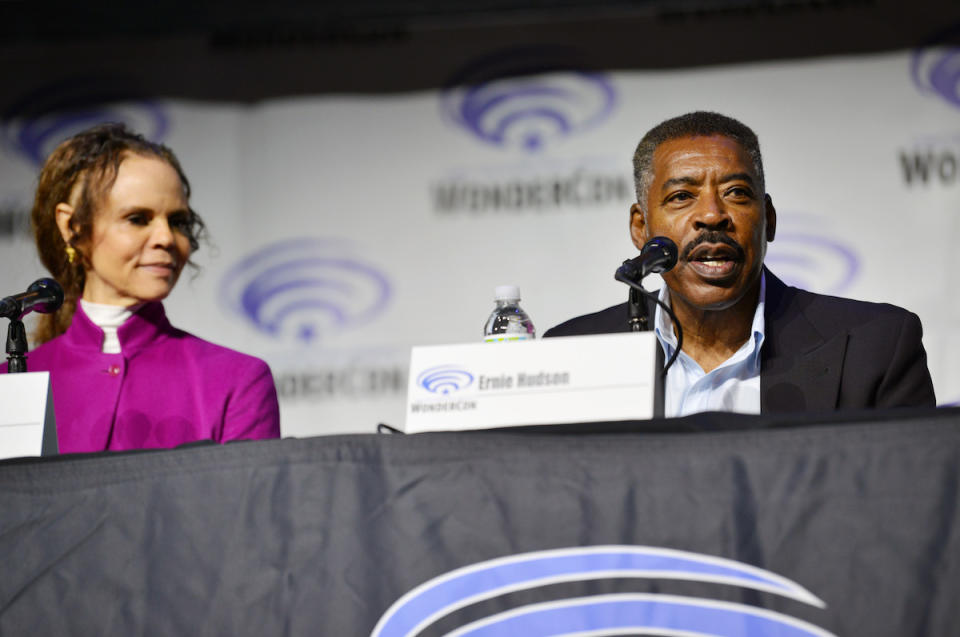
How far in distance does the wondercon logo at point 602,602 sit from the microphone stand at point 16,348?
0.85 meters

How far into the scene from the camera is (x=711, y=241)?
213 centimetres

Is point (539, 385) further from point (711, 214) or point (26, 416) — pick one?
point (711, 214)

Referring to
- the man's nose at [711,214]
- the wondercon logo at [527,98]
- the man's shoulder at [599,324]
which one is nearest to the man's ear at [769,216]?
the man's nose at [711,214]

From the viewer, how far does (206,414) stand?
2.21 m

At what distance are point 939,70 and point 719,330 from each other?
4.95ft

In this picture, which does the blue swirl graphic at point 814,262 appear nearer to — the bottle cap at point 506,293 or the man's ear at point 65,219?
the bottle cap at point 506,293

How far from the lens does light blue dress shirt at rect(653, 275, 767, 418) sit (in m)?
2.01

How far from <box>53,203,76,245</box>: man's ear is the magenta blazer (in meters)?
0.16

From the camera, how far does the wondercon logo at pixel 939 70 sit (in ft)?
10.2

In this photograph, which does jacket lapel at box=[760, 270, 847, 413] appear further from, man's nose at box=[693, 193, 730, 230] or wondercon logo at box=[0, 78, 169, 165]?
wondercon logo at box=[0, 78, 169, 165]

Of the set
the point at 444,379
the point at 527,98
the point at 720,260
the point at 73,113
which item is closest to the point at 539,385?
the point at 444,379

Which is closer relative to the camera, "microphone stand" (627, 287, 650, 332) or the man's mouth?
"microphone stand" (627, 287, 650, 332)

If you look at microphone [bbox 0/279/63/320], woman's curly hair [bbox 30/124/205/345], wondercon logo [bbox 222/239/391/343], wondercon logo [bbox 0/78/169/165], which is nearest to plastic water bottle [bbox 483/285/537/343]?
microphone [bbox 0/279/63/320]

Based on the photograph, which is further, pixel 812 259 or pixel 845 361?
pixel 812 259
